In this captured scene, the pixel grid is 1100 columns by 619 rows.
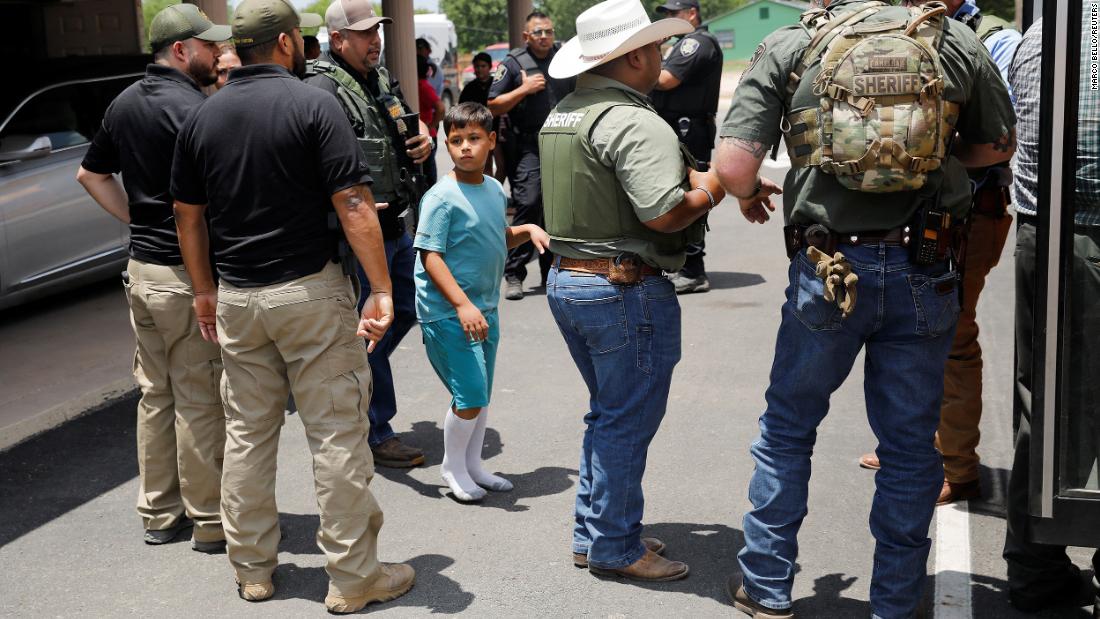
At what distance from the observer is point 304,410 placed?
3838 millimetres

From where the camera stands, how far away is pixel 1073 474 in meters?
3.17

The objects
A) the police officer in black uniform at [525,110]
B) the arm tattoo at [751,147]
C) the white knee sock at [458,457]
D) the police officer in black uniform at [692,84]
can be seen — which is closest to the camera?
the arm tattoo at [751,147]

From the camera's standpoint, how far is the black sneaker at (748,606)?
11.8ft

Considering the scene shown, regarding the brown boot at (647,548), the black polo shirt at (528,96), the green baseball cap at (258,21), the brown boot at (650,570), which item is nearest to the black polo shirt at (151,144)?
the green baseball cap at (258,21)

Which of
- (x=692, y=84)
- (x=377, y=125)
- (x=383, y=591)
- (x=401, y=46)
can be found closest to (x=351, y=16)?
(x=377, y=125)

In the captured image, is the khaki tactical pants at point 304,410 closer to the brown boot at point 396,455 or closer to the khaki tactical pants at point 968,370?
the brown boot at point 396,455

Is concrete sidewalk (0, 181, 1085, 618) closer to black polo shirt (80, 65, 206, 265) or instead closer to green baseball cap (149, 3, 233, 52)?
black polo shirt (80, 65, 206, 265)

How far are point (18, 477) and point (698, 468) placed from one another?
118 inches

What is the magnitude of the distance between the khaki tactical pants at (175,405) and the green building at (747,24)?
97.7 meters

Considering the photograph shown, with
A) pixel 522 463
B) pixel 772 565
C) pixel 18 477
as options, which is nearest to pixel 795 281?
pixel 772 565

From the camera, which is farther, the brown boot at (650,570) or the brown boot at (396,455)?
the brown boot at (396,455)

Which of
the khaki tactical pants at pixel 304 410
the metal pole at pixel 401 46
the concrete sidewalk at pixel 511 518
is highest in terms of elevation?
the metal pole at pixel 401 46

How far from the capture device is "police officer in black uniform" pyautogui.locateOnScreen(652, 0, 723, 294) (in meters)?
7.94

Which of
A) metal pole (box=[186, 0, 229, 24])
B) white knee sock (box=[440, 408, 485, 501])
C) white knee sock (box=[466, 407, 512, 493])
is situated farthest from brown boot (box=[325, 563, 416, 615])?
metal pole (box=[186, 0, 229, 24])
